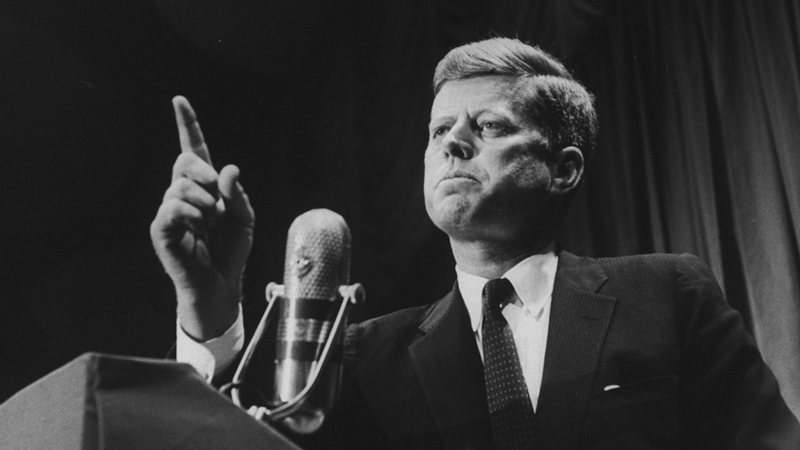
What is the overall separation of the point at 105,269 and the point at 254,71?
951 millimetres

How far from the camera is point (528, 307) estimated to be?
1.54 m

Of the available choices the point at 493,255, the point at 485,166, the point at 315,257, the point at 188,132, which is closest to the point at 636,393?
the point at 493,255

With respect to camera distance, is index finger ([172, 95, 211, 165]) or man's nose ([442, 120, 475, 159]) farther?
man's nose ([442, 120, 475, 159])

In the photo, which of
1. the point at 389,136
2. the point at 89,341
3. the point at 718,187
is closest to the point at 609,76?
the point at 718,187

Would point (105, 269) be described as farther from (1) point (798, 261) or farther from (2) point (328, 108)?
(1) point (798, 261)

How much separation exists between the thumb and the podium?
32cm

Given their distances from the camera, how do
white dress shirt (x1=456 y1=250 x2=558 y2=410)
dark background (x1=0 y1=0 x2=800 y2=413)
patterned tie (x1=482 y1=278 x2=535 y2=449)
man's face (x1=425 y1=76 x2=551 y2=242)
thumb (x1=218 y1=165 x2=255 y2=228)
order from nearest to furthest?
thumb (x1=218 y1=165 x2=255 y2=228)
patterned tie (x1=482 y1=278 x2=535 y2=449)
white dress shirt (x1=456 y1=250 x2=558 y2=410)
man's face (x1=425 y1=76 x2=551 y2=242)
dark background (x1=0 y1=0 x2=800 y2=413)

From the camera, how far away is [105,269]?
108 inches

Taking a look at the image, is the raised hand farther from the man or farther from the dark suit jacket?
the dark suit jacket

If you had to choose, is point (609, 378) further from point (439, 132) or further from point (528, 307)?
point (439, 132)

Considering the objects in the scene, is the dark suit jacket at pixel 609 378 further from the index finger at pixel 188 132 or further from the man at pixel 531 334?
the index finger at pixel 188 132

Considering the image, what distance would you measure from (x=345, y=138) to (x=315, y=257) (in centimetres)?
214

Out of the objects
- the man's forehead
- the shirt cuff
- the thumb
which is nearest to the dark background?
the man's forehead

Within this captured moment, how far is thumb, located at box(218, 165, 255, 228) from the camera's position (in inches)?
36.4
